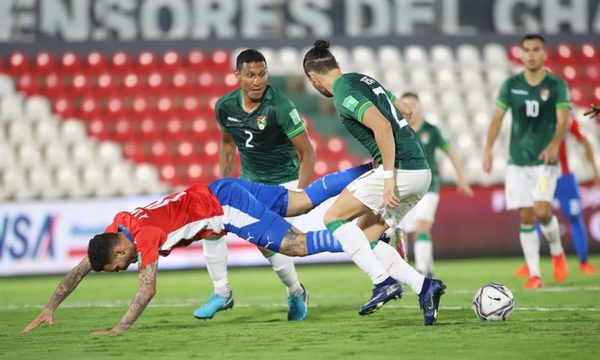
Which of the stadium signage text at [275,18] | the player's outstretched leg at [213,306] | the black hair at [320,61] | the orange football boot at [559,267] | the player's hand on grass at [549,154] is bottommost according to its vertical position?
the orange football boot at [559,267]

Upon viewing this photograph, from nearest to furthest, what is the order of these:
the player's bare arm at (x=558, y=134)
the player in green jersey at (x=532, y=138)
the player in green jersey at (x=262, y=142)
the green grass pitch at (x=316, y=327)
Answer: the green grass pitch at (x=316, y=327)
the player in green jersey at (x=262, y=142)
the player's bare arm at (x=558, y=134)
the player in green jersey at (x=532, y=138)

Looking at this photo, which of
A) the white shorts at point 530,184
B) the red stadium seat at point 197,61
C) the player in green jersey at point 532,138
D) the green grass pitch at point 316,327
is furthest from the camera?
the red stadium seat at point 197,61

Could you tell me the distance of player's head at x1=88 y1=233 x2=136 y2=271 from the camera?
7273 mm

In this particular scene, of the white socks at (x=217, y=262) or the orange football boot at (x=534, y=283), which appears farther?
the orange football boot at (x=534, y=283)

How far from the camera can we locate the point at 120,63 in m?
18.8

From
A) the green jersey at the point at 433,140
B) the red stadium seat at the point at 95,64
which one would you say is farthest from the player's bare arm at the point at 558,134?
the red stadium seat at the point at 95,64

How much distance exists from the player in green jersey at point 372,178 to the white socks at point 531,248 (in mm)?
3631

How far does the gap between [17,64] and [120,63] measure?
1841 mm

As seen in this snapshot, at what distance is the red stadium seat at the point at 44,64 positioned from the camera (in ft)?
61.2

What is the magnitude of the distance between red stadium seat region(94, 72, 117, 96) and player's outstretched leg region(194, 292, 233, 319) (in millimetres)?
10501

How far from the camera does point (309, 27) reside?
63.5 ft

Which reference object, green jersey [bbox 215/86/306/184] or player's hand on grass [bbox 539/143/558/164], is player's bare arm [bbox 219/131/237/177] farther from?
player's hand on grass [bbox 539/143/558/164]

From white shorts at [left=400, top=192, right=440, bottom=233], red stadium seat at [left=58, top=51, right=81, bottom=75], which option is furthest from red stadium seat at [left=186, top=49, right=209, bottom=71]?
white shorts at [left=400, top=192, right=440, bottom=233]

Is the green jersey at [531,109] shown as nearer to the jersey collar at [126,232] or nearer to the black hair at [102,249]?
the jersey collar at [126,232]
